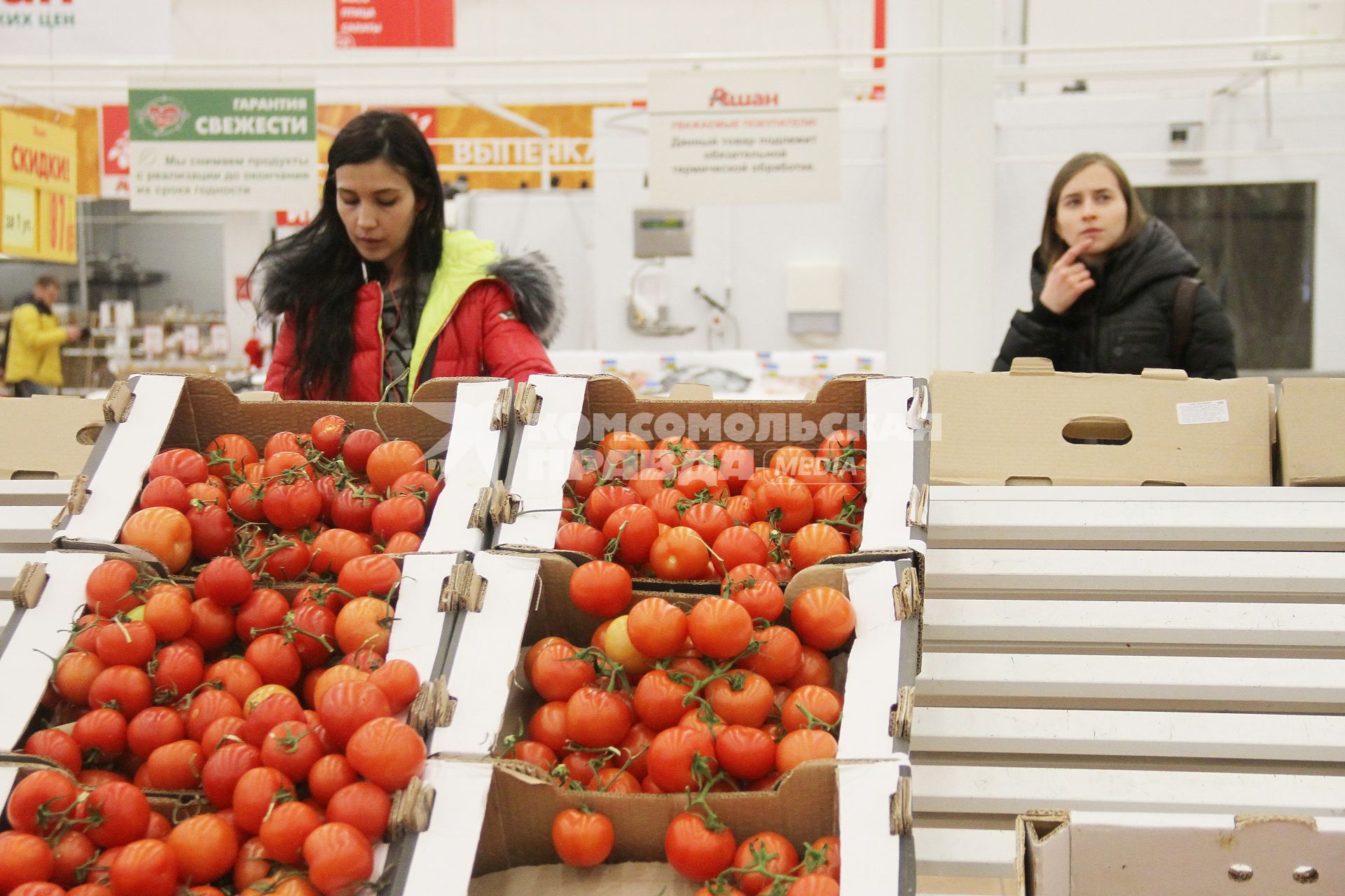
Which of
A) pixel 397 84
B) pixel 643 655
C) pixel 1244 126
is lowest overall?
pixel 643 655

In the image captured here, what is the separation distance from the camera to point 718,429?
1976 mm

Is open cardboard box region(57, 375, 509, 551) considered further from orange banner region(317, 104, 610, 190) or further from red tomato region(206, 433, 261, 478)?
orange banner region(317, 104, 610, 190)

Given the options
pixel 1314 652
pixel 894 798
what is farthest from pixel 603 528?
pixel 1314 652

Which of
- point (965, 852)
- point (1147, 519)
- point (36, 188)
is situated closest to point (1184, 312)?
point (1147, 519)

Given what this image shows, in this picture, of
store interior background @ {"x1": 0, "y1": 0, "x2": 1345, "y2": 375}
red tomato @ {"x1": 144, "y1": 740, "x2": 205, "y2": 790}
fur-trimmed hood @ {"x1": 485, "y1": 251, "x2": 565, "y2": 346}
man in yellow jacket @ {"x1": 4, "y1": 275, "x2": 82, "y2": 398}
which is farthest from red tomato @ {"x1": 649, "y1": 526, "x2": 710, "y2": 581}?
man in yellow jacket @ {"x1": 4, "y1": 275, "x2": 82, "y2": 398}

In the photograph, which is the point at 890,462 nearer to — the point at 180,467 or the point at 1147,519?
the point at 1147,519

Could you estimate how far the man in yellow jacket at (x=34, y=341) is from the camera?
7965 mm

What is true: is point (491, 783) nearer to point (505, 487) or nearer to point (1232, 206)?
point (505, 487)

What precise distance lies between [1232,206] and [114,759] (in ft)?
22.4

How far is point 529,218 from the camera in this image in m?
7.49

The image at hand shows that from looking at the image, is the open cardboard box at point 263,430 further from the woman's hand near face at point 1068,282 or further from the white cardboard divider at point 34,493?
the woman's hand near face at point 1068,282

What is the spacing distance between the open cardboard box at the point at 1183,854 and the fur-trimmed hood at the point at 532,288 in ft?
5.20

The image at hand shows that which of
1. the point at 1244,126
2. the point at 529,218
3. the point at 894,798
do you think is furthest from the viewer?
the point at 529,218

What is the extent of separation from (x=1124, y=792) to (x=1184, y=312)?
1.38 m
